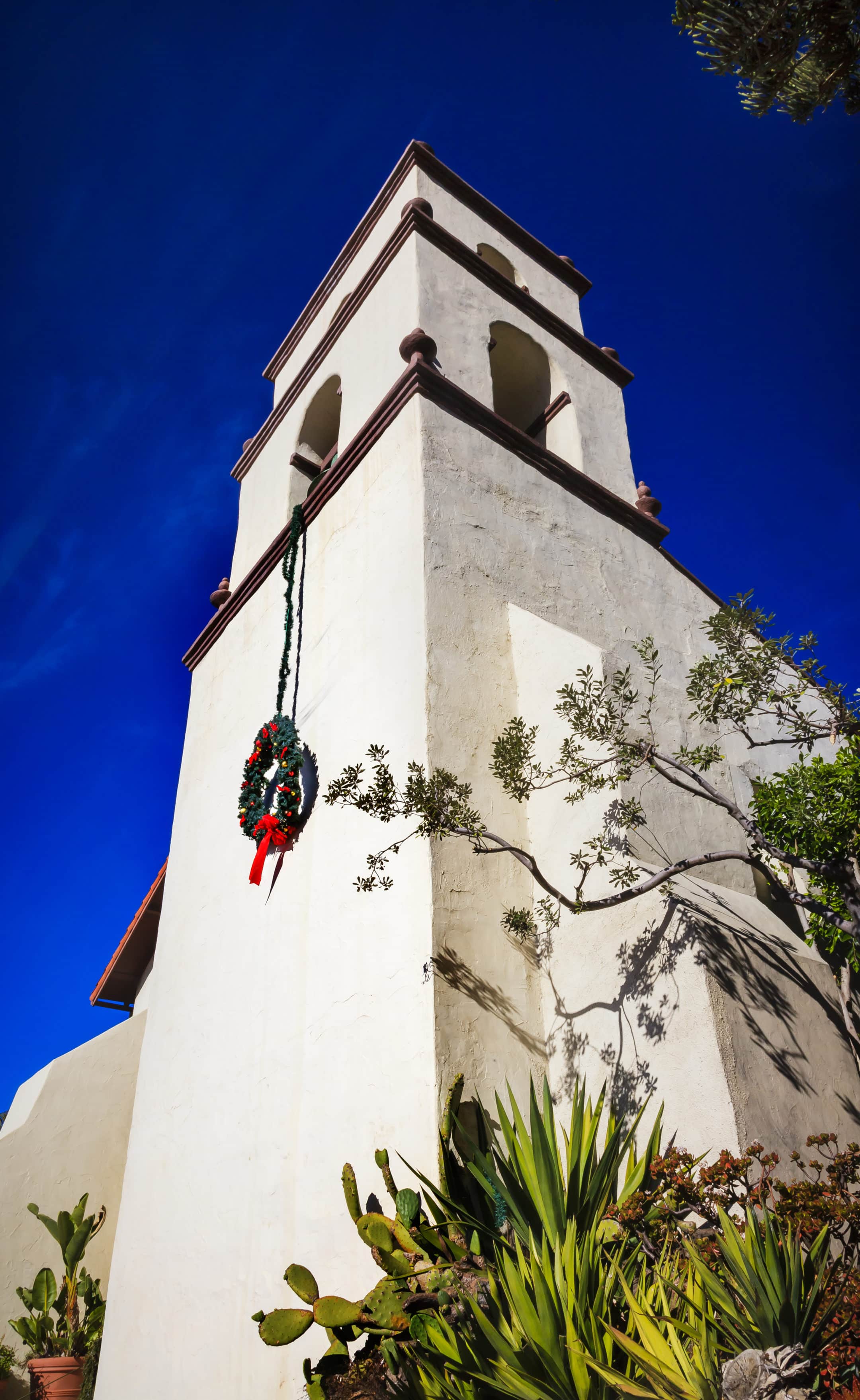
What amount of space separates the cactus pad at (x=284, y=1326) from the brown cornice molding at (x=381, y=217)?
324 inches

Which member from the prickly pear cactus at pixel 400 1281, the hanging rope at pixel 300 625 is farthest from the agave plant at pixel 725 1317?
the hanging rope at pixel 300 625

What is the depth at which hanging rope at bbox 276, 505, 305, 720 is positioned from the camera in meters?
5.89

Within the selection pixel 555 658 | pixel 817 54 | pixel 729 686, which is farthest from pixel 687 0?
pixel 555 658

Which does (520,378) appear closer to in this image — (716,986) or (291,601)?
(291,601)

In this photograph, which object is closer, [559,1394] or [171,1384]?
[559,1394]

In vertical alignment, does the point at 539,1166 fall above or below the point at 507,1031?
below

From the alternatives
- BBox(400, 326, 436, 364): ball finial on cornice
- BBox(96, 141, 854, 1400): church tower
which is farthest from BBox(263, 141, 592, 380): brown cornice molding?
BBox(400, 326, 436, 364): ball finial on cornice

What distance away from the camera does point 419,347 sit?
5.73 m

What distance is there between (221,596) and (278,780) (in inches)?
124

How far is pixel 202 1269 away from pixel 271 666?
12.0ft

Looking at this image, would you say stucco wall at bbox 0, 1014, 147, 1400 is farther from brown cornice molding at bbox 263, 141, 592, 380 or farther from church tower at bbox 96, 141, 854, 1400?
brown cornice molding at bbox 263, 141, 592, 380

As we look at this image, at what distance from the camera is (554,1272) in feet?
7.77

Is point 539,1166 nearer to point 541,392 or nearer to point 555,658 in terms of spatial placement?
point 555,658

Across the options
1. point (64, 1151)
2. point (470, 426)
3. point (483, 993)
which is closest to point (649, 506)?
point (470, 426)
